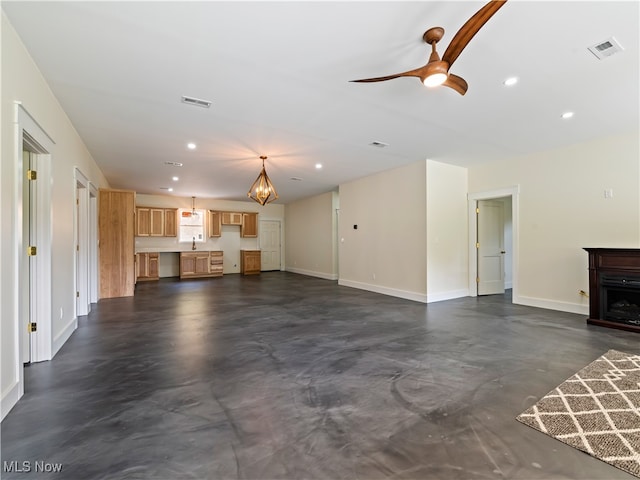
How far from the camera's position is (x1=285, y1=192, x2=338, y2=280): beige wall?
30.8ft

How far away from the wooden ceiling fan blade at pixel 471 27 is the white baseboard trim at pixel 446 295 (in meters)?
4.50

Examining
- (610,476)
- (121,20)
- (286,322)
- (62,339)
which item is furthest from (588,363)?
(62,339)

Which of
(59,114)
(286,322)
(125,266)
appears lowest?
(286,322)

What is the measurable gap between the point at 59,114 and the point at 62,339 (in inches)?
101

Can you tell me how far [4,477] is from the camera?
1.50 metres

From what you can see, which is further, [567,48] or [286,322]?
[286,322]

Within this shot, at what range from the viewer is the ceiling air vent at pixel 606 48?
233cm

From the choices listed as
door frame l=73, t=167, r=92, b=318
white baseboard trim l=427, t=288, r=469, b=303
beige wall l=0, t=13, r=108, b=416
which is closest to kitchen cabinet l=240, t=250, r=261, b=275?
door frame l=73, t=167, r=92, b=318

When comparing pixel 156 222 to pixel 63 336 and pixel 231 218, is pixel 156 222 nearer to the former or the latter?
pixel 231 218

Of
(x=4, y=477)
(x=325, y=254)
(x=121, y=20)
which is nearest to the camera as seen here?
(x=4, y=477)

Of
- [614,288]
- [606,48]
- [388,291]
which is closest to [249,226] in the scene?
[388,291]

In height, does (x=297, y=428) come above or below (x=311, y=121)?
below

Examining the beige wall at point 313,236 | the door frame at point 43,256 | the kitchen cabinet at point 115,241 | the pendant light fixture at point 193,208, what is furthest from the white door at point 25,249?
the pendant light fixture at point 193,208

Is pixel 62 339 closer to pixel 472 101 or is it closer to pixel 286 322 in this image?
pixel 286 322
